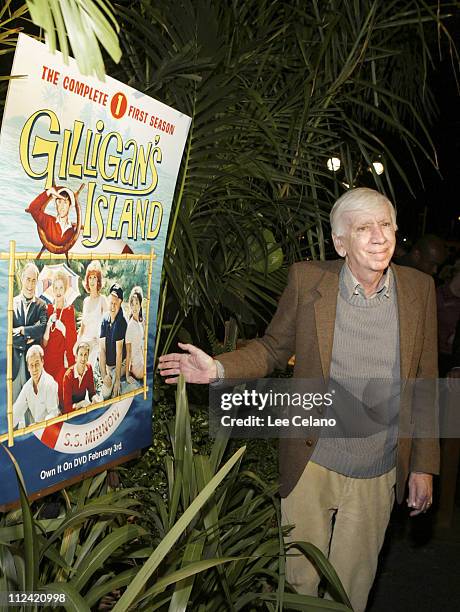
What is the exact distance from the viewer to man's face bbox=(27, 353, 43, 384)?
6.43 feet

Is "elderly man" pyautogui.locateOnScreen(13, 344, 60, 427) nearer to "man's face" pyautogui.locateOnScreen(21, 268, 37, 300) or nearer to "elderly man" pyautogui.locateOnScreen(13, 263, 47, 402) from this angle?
"elderly man" pyautogui.locateOnScreen(13, 263, 47, 402)

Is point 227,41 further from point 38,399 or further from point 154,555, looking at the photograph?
point 154,555

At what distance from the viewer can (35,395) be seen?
200cm

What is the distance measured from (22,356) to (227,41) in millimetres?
1874

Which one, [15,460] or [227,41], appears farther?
[227,41]

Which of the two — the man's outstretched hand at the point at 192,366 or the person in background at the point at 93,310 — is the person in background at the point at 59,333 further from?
the man's outstretched hand at the point at 192,366

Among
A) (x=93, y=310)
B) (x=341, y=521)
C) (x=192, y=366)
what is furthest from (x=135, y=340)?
(x=341, y=521)

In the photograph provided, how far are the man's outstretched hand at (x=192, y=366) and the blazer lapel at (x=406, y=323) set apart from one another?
24.5 inches

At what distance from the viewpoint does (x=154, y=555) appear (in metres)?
1.88

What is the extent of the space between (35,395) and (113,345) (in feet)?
1.18

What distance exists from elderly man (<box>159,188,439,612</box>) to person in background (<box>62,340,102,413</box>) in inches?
21.0

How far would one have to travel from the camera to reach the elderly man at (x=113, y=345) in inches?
89.0

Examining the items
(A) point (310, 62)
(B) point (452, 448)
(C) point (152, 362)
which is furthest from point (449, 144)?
(C) point (152, 362)

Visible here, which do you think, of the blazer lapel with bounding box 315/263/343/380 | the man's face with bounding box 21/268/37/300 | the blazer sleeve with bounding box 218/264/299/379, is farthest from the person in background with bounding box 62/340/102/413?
the blazer lapel with bounding box 315/263/343/380
